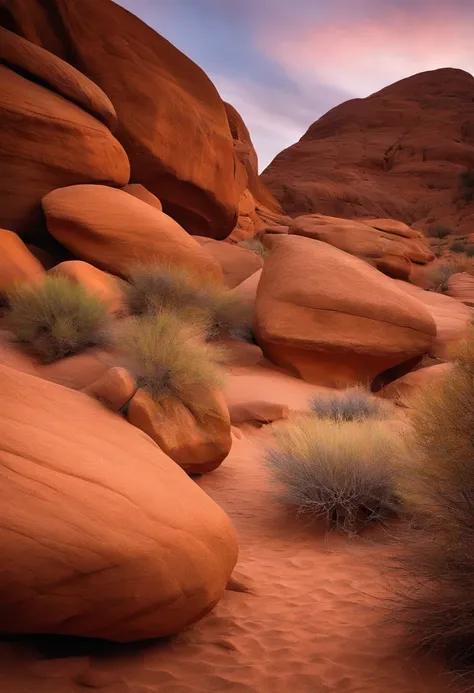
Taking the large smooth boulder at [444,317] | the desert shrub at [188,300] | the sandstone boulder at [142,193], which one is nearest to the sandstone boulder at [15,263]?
the desert shrub at [188,300]

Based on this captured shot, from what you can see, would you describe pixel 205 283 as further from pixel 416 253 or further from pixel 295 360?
pixel 416 253

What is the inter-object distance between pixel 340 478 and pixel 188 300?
6525 millimetres

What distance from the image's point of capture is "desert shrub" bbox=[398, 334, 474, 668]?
8.07ft

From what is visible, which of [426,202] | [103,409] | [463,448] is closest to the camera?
[463,448]

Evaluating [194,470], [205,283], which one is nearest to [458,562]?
[194,470]

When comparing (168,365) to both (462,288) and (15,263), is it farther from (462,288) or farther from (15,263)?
(462,288)

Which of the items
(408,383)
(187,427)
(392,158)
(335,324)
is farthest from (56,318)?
(392,158)

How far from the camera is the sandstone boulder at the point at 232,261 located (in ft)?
47.2

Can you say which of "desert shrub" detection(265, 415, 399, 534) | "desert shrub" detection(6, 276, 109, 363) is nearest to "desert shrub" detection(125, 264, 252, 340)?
"desert shrub" detection(6, 276, 109, 363)

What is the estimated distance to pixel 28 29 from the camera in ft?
38.9

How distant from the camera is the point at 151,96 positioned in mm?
13164

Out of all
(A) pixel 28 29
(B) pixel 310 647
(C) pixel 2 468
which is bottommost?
(B) pixel 310 647

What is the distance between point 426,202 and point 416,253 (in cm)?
1992

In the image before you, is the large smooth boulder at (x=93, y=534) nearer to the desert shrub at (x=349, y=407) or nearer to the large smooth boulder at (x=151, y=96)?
the desert shrub at (x=349, y=407)
